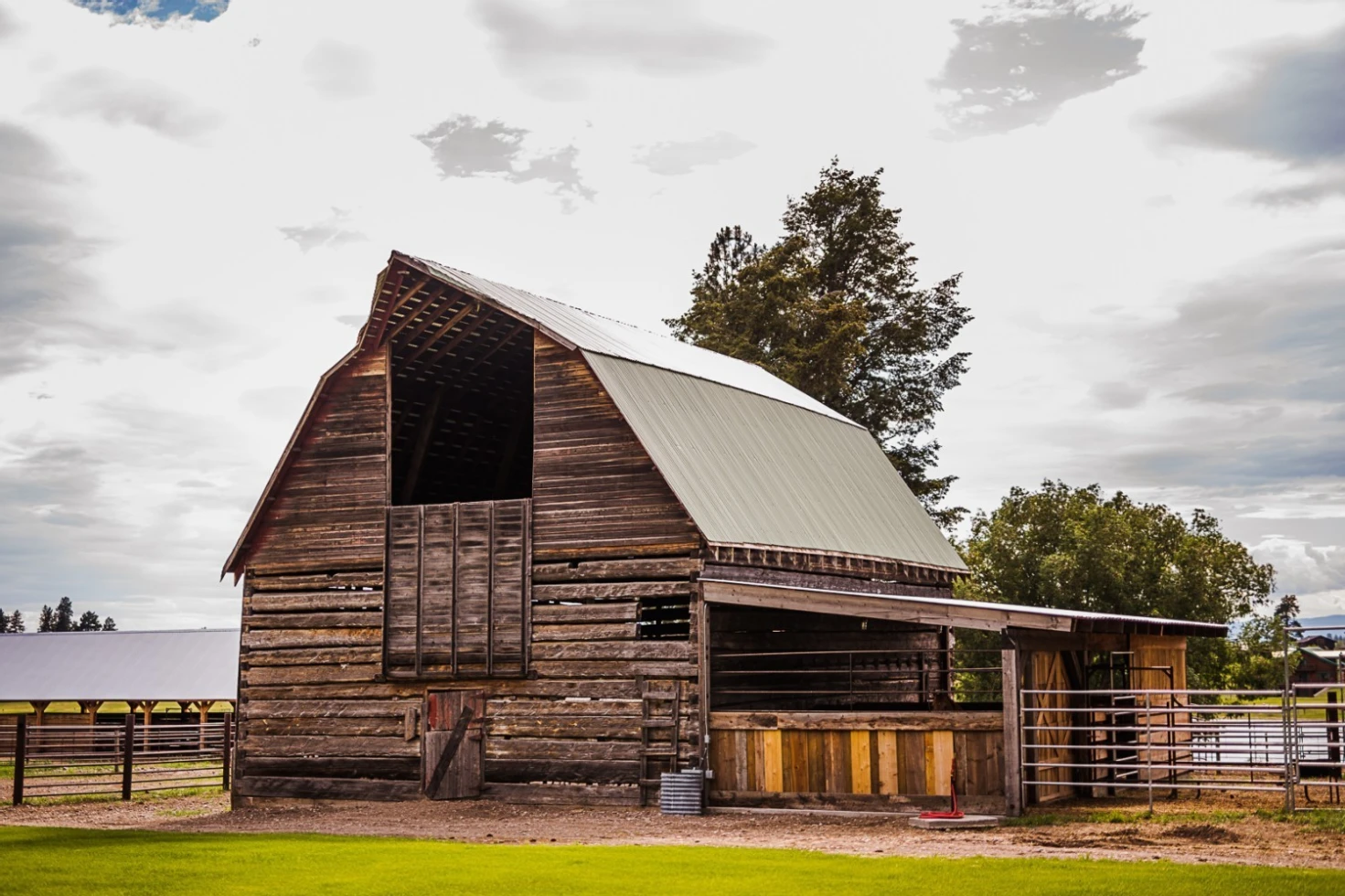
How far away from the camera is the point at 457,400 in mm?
30625

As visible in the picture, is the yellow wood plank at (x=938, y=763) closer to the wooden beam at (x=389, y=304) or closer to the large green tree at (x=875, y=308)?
the wooden beam at (x=389, y=304)

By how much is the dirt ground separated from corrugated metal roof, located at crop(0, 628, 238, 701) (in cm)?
2714

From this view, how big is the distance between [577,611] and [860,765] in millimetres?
5438

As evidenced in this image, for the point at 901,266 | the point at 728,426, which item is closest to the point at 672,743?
the point at 728,426

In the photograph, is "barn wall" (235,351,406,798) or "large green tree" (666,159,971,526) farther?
"large green tree" (666,159,971,526)

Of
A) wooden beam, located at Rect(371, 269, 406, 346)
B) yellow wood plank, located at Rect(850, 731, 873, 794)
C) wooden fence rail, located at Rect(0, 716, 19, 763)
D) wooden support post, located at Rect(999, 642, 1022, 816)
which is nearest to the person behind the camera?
wooden support post, located at Rect(999, 642, 1022, 816)

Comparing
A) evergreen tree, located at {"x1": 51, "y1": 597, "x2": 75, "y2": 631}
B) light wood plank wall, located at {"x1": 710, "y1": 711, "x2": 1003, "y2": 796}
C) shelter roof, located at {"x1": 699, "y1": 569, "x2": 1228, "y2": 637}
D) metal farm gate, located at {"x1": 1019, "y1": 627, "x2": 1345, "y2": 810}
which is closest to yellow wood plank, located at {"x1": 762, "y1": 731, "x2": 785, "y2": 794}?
light wood plank wall, located at {"x1": 710, "y1": 711, "x2": 1003, "y2": 796}

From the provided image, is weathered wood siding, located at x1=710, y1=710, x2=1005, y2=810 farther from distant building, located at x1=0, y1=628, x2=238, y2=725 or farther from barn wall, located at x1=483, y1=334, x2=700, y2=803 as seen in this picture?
distant building, located at x1=0, y1=628, x2=238, y2=725

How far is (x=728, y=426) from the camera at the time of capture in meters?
28.8

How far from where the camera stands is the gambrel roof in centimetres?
2527

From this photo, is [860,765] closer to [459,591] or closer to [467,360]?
[459,591]

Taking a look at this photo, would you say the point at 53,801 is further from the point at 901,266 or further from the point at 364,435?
the point at 901,266

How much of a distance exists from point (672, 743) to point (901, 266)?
3499 cm

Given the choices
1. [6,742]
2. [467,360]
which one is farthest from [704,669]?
[6,742]
